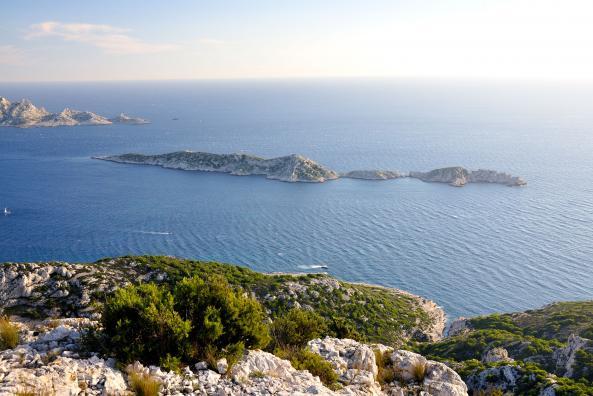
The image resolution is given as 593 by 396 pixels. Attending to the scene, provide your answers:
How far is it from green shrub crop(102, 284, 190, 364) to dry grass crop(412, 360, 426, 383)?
9484mm

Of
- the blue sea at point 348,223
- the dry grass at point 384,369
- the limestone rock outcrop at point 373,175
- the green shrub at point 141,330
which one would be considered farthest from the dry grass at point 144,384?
the limestone rock outcrop at point 373,175

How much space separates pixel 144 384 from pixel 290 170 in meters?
128

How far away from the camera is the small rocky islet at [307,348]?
11.4 m

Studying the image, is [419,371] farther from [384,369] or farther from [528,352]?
[528,352]

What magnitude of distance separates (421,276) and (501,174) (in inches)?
3006

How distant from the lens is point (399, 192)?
123 metres

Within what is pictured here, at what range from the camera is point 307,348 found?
16.9m

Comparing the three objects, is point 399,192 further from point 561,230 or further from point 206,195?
point 206,195

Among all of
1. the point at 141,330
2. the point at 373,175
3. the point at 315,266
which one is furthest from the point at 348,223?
the point at 141,330

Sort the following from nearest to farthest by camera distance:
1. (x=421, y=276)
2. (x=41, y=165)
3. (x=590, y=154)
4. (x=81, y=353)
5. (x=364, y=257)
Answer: (x=81, y=353)
(x=421, y=276)
(x=364, y=257)
(x=41, y=165)
(x=590, y=154)

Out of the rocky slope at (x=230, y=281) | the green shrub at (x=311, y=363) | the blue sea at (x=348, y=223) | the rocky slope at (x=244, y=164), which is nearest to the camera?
the green shrub at (x=311, y=363)

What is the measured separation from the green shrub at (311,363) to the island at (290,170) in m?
120

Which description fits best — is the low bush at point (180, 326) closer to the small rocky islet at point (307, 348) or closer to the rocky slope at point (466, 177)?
the small rocky islet at point (307, 348)

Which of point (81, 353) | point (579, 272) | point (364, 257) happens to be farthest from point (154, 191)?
point (81, 353)
